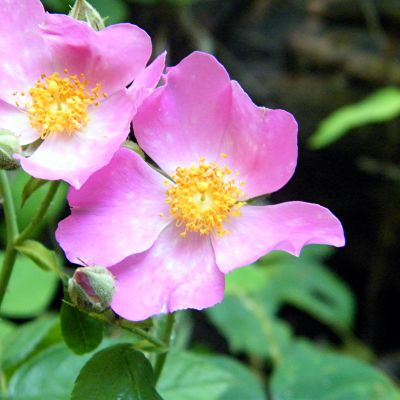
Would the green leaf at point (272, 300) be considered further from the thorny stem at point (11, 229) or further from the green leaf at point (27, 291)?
the thorny stem at point (11, 229)

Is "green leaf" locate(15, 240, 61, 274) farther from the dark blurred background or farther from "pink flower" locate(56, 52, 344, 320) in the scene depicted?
the dark blurred background

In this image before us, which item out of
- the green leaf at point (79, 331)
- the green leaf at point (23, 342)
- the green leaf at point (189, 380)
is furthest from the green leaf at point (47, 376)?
the green leaf at point (79, 331)

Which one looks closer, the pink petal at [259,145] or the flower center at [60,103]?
the pink petal at [259,145]

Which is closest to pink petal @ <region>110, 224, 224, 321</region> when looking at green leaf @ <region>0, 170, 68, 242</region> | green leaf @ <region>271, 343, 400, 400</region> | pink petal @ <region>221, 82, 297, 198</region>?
pink petal @ <region>221, 82, 297, 198</region>

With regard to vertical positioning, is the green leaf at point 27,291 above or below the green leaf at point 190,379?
below

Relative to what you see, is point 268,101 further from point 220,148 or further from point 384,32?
point 220,148

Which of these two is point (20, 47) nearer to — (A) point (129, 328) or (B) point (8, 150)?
(B) point (8, 150)
